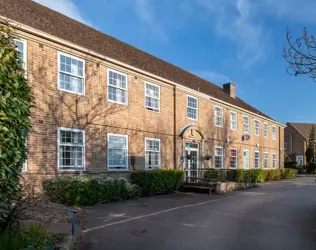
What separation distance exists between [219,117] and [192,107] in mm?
3897

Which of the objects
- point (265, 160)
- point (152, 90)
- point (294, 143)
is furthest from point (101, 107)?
point (294, 143)

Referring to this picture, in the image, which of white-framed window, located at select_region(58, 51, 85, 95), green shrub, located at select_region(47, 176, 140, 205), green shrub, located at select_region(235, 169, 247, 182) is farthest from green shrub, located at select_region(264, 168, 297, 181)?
white-framed window, located at select_region(58, 51, 85, 95)

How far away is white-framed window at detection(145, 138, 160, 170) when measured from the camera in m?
17.0

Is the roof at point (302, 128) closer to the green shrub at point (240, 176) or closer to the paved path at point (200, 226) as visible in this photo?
the green shrub at point (240, 176)

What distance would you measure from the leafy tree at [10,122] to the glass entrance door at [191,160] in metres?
15.1

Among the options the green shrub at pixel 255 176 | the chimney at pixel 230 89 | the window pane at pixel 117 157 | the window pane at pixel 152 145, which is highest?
the chimney at pixel 230 89

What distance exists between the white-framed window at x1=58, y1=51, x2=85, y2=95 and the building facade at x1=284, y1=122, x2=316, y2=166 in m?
50.2

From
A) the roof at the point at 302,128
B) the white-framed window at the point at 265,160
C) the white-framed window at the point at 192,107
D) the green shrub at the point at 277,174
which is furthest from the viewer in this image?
the roof at the point at 302,128

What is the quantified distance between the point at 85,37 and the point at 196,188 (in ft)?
31.6

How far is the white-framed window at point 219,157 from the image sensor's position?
76.4 ft

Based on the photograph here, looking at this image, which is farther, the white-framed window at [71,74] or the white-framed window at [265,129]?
the white-framed window at [265,129]

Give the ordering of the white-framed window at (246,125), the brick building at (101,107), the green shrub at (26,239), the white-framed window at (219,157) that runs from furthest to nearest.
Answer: the white-framed window at (246,125) < the white-framed window at (219,157) < the brick building at (101,107) < the green shrub at (26,239)

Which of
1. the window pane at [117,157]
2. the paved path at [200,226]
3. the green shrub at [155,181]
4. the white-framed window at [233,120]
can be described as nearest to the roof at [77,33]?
the window pane at [117,157]

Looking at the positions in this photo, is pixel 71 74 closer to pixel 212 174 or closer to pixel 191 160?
pixel 191 160
